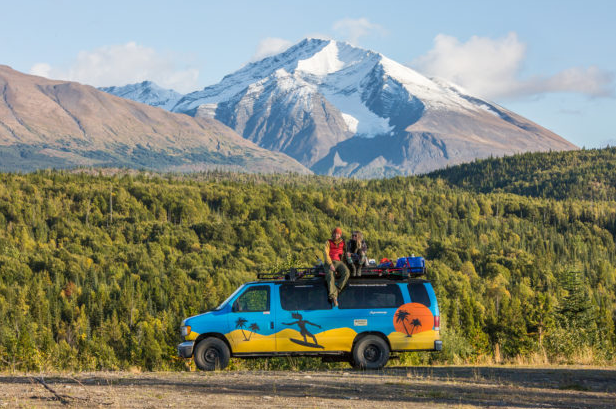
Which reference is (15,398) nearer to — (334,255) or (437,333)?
(334,255)

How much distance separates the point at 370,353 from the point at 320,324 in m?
1.69

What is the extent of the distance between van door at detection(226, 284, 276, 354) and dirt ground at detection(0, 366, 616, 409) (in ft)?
4.47

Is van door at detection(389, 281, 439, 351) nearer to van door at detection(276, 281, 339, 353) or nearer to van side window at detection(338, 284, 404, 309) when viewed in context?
van side window at detection(338, 284, 404, 309)

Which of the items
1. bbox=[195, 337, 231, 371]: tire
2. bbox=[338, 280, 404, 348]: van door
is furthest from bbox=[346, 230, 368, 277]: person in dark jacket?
Result: bbox=[195, 337, 231, 371]: tire

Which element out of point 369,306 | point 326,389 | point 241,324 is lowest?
point 326,389

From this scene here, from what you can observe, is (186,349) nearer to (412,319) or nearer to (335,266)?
(335,266)

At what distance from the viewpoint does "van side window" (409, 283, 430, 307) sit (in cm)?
2188

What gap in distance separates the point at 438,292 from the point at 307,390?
89654 millimetres

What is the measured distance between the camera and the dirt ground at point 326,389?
572 inches

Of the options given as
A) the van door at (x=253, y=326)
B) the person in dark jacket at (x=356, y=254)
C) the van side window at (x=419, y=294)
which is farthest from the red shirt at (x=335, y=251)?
the van side window at (x=419, y=294)

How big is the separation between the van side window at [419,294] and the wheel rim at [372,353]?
1.77 meters

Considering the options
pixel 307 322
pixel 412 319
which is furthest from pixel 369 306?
pixel 307 322

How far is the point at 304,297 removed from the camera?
864 inches

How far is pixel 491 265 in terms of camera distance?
193 meters
